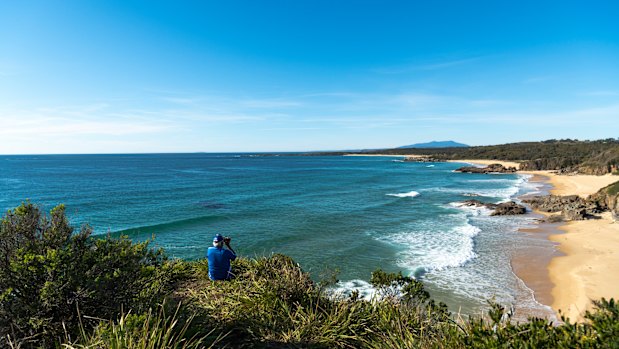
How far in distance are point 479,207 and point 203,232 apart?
25.7 metres

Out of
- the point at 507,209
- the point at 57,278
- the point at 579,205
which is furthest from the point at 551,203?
the point at 57,278

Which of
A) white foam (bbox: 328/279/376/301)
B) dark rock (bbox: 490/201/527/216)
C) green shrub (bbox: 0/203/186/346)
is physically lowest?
white foam (bbox: 328/279/376/301)

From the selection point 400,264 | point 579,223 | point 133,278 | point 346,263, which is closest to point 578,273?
point 400,264

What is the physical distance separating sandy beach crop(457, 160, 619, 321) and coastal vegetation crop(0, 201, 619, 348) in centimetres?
698

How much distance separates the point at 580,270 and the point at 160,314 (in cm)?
1877

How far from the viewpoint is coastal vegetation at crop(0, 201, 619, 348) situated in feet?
12.6

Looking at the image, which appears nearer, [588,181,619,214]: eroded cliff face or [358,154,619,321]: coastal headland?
[358,154,619,321]: coastal headland

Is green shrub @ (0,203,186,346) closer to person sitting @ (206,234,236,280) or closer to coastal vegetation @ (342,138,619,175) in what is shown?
person sitting @ (206,234,236,280)

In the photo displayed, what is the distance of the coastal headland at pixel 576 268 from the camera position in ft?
41.8

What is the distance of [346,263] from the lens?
A: 56.4 ft

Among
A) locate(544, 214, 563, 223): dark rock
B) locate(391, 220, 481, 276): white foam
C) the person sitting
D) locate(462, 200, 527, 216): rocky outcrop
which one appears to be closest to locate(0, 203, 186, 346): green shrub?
the person sitting

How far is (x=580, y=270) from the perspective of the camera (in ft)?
50.8

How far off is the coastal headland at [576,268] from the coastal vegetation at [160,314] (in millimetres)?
8319

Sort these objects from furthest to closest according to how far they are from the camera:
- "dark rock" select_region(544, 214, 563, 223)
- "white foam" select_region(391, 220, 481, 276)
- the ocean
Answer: "dark rock" select_region(544, 214, 563, 223)
"white foam" select_region(391, 220, 481, 276)
the ocean
